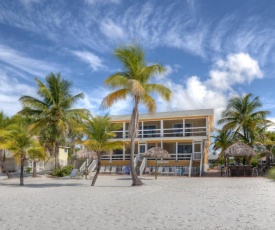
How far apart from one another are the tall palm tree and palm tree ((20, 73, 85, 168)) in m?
13.2

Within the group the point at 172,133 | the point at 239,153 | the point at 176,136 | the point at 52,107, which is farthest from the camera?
the point at 176,136

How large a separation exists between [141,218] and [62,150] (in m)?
34.2

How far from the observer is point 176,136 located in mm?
31875

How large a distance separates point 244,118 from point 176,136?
7.06 meters

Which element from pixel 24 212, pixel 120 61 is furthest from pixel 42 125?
pixel 24 212

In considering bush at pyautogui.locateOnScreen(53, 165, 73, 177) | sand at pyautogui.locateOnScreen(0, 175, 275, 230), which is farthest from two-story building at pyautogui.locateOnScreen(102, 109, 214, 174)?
sand at pyautogui.locateOnScreen(0, 175, 275, 230)

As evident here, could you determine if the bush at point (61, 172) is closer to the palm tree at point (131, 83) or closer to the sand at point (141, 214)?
the palm tree at point (131, 83)

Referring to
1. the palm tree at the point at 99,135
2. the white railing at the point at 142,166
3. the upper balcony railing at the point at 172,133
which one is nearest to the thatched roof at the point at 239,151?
the upper balcony railing at the point at 172,133

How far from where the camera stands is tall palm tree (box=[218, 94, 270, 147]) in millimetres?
27359

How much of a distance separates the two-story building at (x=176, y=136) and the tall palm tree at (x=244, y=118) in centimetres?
183

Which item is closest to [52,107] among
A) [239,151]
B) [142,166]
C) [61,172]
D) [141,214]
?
A: [61,172]

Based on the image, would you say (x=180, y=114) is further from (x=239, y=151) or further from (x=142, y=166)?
(x=239, y=151)

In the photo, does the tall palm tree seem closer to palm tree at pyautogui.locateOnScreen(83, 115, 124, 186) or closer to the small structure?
the small structure

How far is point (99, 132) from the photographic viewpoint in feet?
60.4
